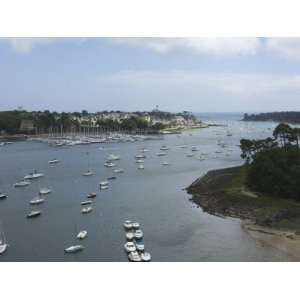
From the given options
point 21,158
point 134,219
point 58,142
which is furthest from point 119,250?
point 58,142

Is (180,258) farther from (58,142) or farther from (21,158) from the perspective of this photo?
(58,142)

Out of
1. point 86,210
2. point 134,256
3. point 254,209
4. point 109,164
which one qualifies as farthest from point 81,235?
point 109,164

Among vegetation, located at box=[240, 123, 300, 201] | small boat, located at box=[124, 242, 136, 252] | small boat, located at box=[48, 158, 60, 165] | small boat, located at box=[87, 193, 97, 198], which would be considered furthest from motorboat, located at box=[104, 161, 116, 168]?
small boat, located at box=[124, 242, 136, 252]

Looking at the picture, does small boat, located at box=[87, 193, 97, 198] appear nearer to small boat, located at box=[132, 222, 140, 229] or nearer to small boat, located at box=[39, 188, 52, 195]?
small boat, located at box=[39, 188, 52, 195]

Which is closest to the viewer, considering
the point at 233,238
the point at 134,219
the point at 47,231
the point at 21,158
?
the point at 233,238

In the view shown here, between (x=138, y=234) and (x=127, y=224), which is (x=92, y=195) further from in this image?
(x=138, y=234)

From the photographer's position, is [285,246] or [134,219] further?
[134,219]
